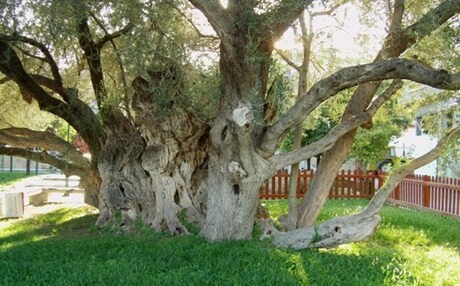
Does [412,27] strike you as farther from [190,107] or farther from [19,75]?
[19,75]

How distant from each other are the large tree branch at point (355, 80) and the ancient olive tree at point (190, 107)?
0.02m

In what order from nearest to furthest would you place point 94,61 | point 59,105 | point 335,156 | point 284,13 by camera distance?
1. point 284,13
2. point 335,156
3. point 94,61
4. point 59,105

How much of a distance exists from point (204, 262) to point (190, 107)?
284cm

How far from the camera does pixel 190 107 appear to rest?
315 inches

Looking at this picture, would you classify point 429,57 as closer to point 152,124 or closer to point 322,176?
point 322,176

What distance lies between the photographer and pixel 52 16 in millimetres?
7469

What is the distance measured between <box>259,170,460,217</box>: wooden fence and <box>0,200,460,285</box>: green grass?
4.35 m

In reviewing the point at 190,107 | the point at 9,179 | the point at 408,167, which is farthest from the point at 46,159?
the point at 9,179

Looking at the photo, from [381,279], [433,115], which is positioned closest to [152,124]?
[381,279]

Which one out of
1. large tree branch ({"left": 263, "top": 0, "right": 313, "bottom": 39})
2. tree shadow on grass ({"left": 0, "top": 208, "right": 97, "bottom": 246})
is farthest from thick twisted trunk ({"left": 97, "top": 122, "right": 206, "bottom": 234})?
large tree branch ({"left": 263, "top": 0, "right": 313, "bottom": 39})

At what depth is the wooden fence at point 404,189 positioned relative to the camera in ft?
43.1

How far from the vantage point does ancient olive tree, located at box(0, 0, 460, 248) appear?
22.9 ft

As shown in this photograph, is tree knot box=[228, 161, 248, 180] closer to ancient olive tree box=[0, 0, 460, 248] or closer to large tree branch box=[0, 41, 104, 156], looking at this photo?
ancient olive tree box=[0, 0, 460, 248]

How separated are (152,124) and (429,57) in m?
4.93
